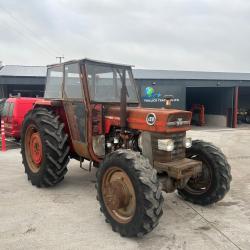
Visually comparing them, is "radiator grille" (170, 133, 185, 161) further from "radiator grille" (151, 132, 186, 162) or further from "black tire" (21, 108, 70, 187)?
"black tire" (21, 108, 70, 187)

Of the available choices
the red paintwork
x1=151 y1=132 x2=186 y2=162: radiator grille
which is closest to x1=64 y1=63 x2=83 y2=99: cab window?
x1=151 y1=132 x2=186 y2=162: radiator grille

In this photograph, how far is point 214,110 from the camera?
23812 mm

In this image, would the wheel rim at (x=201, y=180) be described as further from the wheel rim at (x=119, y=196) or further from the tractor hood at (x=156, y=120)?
the wheel rim at (x=119, y=196)

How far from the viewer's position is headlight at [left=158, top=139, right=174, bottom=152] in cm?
448

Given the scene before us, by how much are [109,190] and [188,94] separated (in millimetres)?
23220

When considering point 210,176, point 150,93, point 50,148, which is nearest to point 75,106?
point 50,148

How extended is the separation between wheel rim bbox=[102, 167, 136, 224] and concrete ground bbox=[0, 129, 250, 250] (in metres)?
0.25

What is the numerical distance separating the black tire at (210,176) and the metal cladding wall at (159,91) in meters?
14.1

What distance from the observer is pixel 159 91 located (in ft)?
65.7

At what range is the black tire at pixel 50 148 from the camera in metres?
5.49

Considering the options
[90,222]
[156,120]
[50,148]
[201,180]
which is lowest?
[90,222]

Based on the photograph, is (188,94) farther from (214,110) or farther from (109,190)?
(109,190)

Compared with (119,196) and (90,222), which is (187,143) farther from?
(90,222)

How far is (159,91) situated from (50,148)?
15.1 metres
